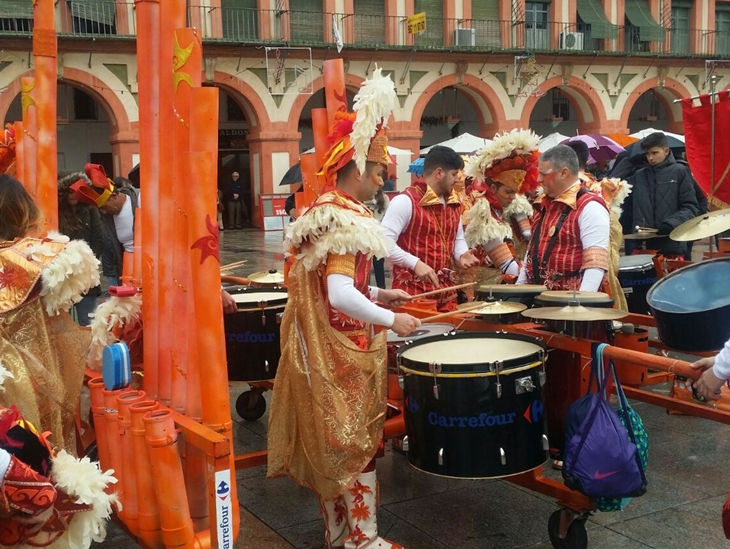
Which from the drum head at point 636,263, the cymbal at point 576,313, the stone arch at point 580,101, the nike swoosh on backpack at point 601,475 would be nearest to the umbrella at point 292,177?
the stone arch at point 580,101

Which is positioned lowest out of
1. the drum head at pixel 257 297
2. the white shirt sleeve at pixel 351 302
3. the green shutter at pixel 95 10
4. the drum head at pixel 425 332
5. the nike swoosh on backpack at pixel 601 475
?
the nike swoosh on backpack at pixel 601 475

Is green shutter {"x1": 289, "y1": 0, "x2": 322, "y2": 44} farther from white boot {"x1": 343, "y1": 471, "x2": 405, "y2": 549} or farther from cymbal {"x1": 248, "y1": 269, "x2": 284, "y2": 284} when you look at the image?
white boot {"x1": 343, "y1": 471, "x2": 405, "y2": 549}

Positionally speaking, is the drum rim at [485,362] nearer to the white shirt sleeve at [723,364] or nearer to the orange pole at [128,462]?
the white shirt sleeve at [723,364]

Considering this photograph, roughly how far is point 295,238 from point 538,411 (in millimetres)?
1223

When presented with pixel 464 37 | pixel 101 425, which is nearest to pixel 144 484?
pixel 101 425

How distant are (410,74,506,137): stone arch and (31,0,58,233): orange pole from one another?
68.0 feet

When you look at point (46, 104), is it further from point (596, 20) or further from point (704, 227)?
point (596, 20)

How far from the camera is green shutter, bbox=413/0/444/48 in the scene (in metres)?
24.2

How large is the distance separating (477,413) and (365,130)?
47.9 inches

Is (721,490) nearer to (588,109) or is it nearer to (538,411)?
(538,411)

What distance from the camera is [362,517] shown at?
10.9ft

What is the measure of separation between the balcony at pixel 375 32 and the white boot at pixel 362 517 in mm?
18563

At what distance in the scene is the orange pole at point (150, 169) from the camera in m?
2.92

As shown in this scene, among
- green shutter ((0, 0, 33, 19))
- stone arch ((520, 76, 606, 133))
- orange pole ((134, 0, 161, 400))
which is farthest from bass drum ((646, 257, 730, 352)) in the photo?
stone arch ((520, 76, 606, 133))
